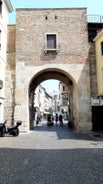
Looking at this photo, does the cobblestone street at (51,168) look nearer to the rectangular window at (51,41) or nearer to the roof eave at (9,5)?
the rectangular window at (51,41)

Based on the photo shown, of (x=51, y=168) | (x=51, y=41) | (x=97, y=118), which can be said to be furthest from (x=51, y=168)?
(x=51, y=41)

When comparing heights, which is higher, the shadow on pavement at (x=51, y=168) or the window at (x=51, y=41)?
the window at (x=51, y=41)

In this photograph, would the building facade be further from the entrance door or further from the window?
the entrance door

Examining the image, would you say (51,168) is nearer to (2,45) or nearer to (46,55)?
(46,55)

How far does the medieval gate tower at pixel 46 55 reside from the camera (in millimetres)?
20594

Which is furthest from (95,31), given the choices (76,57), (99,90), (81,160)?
(81,160)

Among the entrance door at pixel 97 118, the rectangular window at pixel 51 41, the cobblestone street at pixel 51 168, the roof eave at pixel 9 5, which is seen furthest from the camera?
the roof eave at pixel 9 5

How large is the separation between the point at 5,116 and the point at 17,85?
2752 mm

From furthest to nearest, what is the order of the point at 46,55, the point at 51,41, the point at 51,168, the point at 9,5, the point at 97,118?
the point at 9,5
the point at 97,118
the point at 51,41
the point at 46,55
the point at 51,168

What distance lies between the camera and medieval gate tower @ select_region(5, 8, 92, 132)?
20594 millimetres

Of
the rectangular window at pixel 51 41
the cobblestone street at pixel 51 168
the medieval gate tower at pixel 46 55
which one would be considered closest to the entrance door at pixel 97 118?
the medieval gate tower at pixel 46 55

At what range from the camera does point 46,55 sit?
21.3 metres

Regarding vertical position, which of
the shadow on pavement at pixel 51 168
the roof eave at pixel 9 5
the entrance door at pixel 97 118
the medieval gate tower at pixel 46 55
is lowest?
the shadow on pavement at pixel 51 168

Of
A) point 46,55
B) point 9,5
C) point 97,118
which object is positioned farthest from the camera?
point 9,5
